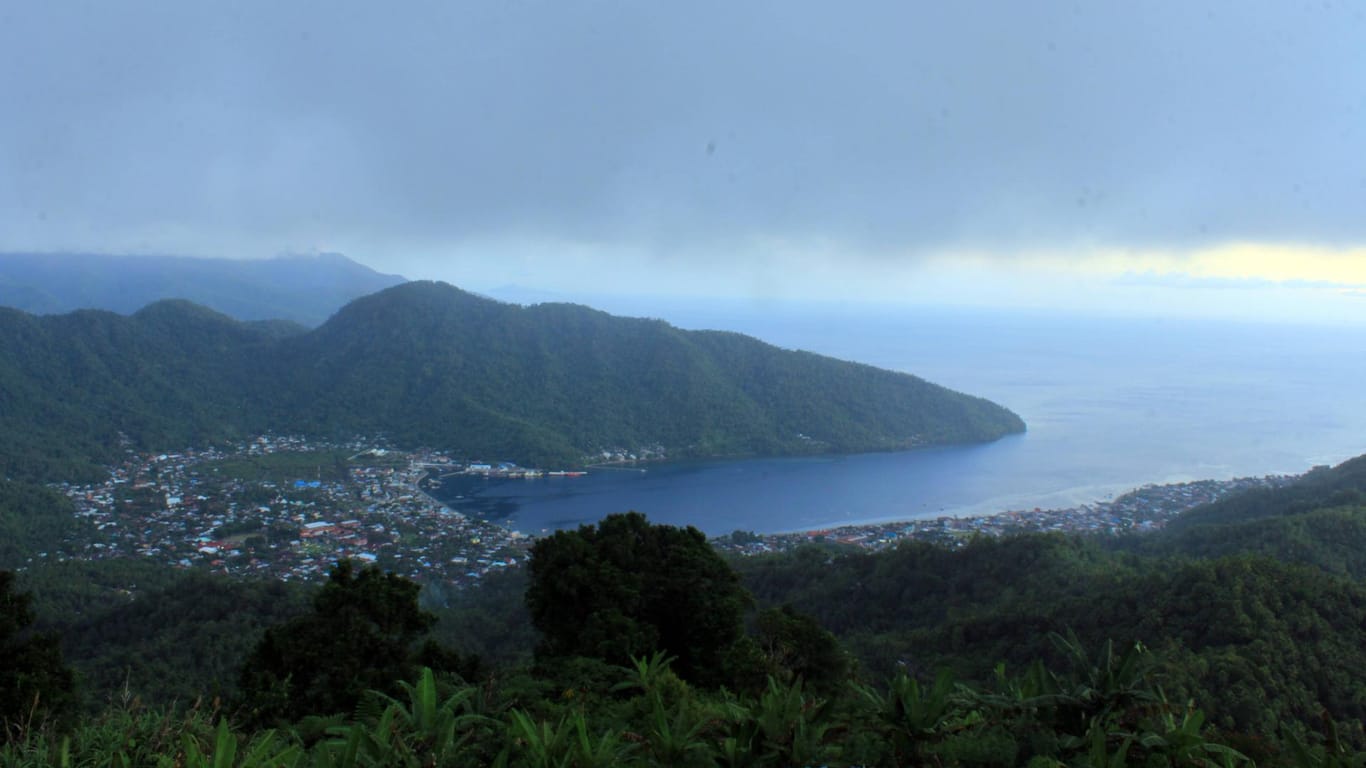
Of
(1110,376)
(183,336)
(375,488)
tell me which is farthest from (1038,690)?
(1110,376)

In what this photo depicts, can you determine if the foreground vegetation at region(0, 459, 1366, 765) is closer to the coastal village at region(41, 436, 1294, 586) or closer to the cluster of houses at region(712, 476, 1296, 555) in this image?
the coastal village at region(41, 436, 1294, 586)

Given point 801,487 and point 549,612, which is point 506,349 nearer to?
point 801,487

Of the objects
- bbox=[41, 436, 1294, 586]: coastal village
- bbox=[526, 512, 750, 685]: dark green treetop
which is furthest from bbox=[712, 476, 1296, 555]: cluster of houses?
bbox=[526, 512, 750, 685]: dark green treetop

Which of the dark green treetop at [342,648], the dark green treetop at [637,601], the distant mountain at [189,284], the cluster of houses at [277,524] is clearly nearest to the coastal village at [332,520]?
the cluster of houses at [277,524]

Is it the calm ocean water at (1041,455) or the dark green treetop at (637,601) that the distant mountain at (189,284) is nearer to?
the calm ocean water at (1041,455)

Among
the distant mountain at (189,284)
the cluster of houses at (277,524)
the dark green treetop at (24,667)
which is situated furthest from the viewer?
the distant mountain at (189,284)

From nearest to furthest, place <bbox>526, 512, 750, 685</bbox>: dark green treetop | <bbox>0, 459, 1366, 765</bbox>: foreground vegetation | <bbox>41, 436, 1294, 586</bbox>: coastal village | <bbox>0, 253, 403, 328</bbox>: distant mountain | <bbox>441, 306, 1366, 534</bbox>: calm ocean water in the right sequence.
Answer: <bbox>0, 459, 1366, 765</bbox>: foreground vegetation → <bbox>526, 512, 750, 685</bbox>: dark green treetop → <bbox>41, 436, 1294, 586</bbox>: coastal village → <bbox>441, 306, 1366, 534</bbox>: calm ocean water → <bbox>0, 253, 403, 328</bbox>: distant mountain
